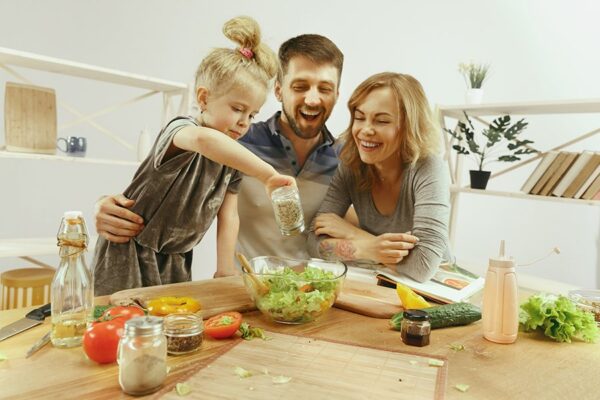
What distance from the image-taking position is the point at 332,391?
833 millimetres

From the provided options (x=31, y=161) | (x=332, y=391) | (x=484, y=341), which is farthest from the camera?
(x=31, y=161)

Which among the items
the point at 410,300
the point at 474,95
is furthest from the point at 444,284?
the point at 474,95

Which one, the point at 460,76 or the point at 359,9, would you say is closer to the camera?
the point at 359,9

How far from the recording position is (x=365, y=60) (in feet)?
11.7

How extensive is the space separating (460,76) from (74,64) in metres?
2.99

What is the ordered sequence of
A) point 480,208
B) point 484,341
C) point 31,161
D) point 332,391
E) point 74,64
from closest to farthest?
point 332,391, point 484,341, point 74,64, point 31,161, point 480,208

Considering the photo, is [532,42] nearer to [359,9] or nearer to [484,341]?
[359,9]

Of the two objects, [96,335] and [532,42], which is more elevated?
[532,42]

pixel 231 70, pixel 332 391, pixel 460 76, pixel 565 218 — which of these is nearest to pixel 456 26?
pixel 460 76

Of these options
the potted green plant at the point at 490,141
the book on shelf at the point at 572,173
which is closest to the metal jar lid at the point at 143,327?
the potted green plant at the point at 490,141

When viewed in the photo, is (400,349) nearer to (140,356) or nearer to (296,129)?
(140,356)

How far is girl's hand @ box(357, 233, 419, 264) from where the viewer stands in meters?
1.72

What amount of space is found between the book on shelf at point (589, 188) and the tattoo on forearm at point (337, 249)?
1556 mm

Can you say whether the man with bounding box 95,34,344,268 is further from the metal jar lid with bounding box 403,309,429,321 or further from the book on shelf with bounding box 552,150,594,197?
the book on shelf with bounding box 552,150,594,197
